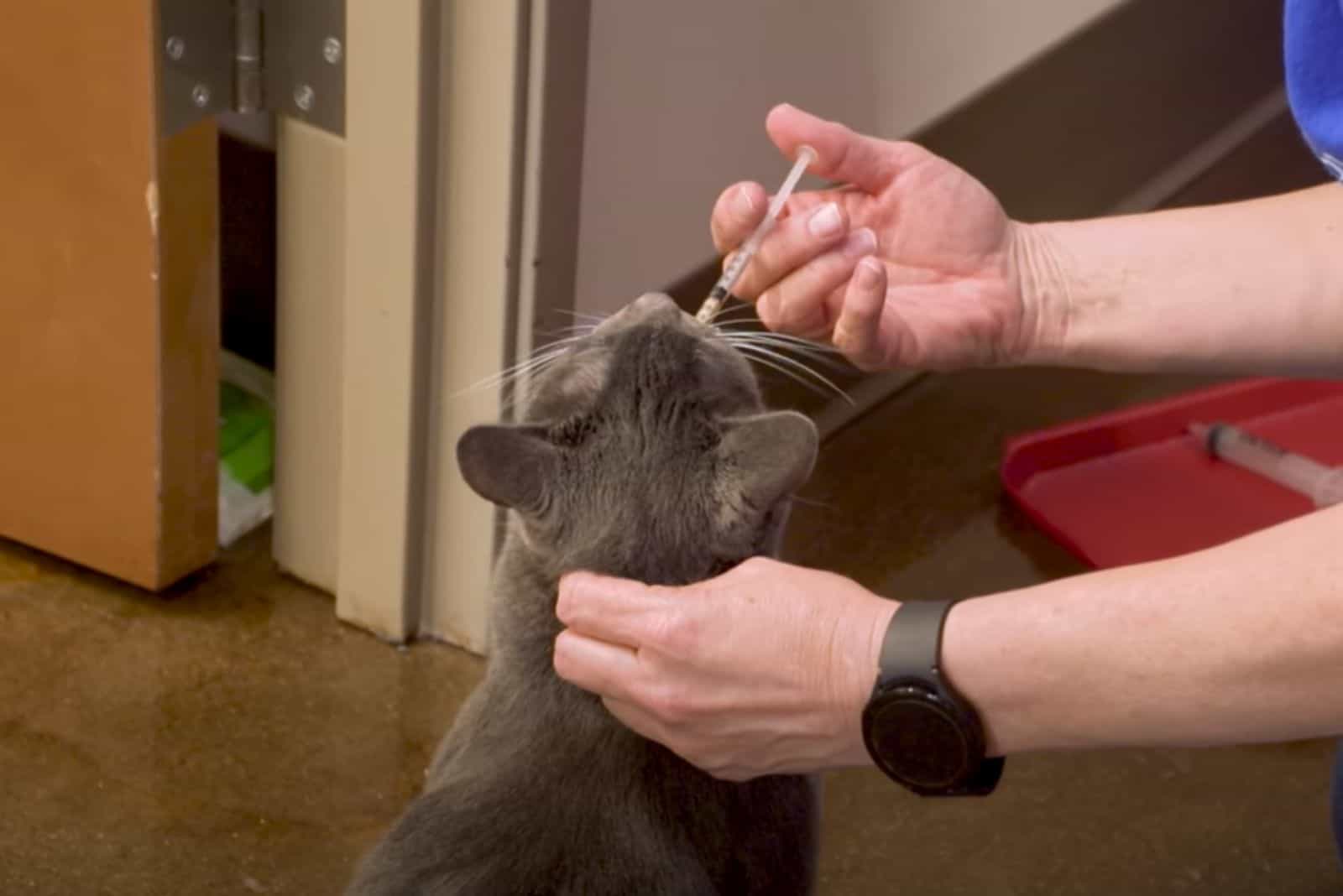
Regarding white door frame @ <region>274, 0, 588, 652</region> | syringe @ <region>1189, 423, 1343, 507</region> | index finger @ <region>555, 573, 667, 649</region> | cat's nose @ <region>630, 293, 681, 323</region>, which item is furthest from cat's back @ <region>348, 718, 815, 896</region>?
syringe @ <region>1189, 423, 1343, 507</region>

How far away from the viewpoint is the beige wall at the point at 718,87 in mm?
1396

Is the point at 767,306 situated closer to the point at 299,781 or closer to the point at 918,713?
the point at 918,713

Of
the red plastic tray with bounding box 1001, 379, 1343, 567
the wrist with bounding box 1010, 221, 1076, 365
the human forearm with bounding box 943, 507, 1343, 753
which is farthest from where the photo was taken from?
the red plastic tray with bounding box 1001, 379, 1343, 567

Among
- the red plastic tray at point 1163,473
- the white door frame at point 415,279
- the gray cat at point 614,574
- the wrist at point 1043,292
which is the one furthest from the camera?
the red plastic tray at point 1163,473

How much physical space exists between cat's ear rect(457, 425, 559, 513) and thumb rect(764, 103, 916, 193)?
29cm

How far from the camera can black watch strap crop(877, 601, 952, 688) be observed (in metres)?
0.85

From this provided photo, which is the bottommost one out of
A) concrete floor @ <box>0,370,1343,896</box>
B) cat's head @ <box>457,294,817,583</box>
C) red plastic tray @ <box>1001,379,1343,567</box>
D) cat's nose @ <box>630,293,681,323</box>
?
concrete floor @ <box>0,370,1343,896</box>

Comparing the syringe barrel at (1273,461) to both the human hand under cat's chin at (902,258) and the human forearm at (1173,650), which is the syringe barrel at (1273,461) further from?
the human forearm at (1173,650)

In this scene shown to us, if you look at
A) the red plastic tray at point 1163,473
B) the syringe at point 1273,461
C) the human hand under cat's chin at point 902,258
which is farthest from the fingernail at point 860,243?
the syringe at point 1273,461

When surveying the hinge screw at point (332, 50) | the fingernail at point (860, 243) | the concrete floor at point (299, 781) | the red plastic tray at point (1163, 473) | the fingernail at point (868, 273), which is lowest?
the concrete floor at point (299, 781)

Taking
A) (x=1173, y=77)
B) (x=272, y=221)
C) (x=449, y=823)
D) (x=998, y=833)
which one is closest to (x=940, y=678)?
(x=449, y=823)

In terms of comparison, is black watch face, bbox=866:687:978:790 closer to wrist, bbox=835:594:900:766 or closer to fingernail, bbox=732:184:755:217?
wrist, bbox=835:594:900:766

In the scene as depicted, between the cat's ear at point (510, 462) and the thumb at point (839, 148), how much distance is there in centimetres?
29

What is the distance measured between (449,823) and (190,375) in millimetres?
705
